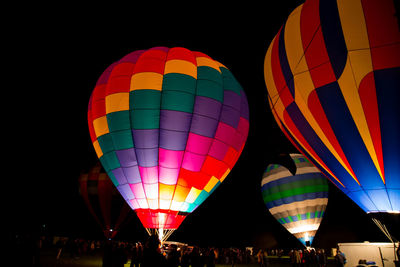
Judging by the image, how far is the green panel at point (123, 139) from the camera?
24.5ft

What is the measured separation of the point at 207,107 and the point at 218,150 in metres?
Answer: 1.28

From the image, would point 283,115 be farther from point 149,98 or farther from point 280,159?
point 280,159

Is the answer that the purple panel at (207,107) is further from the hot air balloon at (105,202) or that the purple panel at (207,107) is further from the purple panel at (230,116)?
the hot air balloon at (105,202)

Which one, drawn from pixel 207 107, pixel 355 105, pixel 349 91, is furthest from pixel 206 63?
pixel 355 105

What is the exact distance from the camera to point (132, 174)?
750cm

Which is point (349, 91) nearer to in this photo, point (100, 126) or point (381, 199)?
point (381, 199)

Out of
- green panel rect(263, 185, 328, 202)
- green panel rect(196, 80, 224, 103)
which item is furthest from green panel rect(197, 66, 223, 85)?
green panel rect(263, 185, 328, 202)

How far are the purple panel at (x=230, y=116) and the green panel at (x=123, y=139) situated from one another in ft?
8.66

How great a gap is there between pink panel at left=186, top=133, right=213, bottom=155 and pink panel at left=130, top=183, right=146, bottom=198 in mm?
1663

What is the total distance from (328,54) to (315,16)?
864 millimetres

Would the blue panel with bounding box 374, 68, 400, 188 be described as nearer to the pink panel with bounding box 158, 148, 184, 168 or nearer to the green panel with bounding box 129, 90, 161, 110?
the pink panel with bounding box 158, 148, 184, 168

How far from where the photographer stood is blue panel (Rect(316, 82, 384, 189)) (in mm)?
4707

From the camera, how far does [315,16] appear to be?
509cm

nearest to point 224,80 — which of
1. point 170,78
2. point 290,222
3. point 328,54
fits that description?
point 170,78
